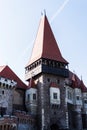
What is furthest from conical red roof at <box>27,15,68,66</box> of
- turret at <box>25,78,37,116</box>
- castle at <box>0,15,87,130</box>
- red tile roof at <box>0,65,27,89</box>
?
turret at <box>25,78,37,116</box>

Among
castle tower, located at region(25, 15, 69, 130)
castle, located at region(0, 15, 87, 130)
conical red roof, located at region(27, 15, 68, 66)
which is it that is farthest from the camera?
conical red roof, located at region(27, 15, 68, 66)

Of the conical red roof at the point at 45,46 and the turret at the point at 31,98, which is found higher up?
the conical red roof at the point at 45,46

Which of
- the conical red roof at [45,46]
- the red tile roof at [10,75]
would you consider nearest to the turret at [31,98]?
the red tile roof at [10,75]

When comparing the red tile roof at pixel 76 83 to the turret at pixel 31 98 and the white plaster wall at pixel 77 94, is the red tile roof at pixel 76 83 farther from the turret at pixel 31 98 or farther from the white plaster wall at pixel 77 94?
the turret at pixel 31 98

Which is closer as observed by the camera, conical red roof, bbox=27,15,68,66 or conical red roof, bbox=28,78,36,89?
conical red roof, bbox=28,78,36,89

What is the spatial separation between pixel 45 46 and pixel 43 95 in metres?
8.69

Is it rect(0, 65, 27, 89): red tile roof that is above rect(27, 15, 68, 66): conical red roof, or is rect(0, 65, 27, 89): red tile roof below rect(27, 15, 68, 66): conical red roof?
below

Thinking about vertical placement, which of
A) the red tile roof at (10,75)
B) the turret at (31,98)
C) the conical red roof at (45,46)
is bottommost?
the turret at (31,98)

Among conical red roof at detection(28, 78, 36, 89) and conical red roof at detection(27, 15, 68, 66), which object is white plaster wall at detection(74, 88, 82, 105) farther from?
conical red roof at detection(28, 78, 36, 89)

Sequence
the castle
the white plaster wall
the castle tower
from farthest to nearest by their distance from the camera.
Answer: the white plaster wall, the castle tower, the castle

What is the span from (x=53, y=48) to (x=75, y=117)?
1165 cm

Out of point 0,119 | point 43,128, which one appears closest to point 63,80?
point 43,128

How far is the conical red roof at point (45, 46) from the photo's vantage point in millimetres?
43969

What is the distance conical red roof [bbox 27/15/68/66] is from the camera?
44.0m
